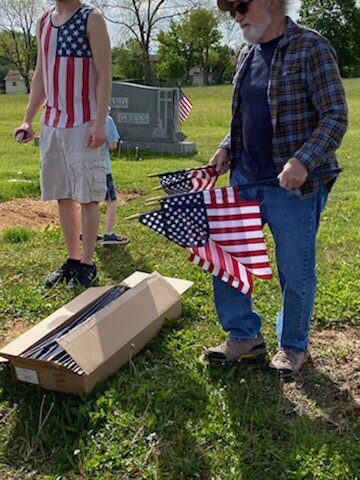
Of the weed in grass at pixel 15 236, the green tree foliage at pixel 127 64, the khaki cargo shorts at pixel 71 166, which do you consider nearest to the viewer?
the khaki cargo shorts at pixel 71 166

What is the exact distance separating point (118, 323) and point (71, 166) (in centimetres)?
127

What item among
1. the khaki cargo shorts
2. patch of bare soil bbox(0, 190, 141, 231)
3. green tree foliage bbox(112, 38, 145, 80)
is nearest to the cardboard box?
the khaki cargo shorts

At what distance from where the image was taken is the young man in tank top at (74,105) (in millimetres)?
3619

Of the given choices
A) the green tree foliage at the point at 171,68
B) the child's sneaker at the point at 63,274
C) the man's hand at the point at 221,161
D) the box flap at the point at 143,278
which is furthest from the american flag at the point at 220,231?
the green tree foliage at the point at 171,68

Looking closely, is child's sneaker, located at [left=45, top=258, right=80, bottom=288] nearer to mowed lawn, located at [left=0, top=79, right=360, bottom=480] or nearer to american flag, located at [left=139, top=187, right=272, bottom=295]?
mowed lawn, located at [left=0, top=79, right=360, bottom=480]

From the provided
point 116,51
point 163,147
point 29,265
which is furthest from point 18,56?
point 29,265

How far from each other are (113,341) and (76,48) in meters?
1.85

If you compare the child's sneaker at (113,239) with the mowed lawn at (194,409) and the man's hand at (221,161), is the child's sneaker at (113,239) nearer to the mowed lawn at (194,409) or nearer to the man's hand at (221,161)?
the mowed lawn at (194,409)

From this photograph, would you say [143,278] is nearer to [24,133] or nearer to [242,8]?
[24,133]

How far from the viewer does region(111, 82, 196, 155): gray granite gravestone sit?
12328 mm

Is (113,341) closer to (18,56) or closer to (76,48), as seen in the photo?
(76,48)

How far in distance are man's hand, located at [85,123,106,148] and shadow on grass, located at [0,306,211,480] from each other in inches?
57.5

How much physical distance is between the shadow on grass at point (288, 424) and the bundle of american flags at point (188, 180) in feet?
3.02

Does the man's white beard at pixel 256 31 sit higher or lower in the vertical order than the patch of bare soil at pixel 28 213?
higher
